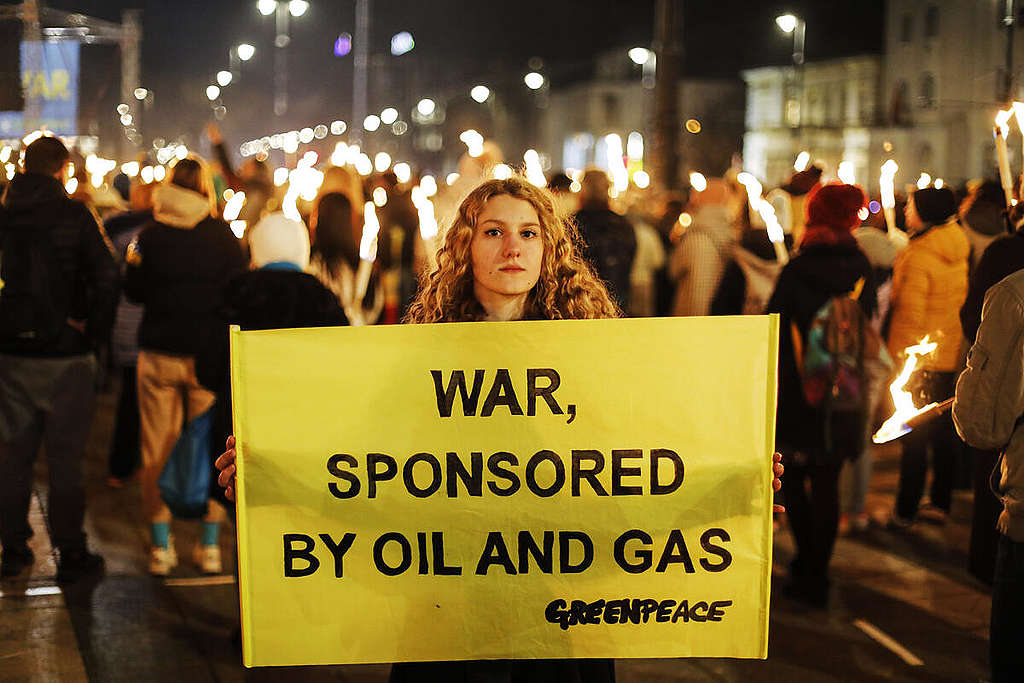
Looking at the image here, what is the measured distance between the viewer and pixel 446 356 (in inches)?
120

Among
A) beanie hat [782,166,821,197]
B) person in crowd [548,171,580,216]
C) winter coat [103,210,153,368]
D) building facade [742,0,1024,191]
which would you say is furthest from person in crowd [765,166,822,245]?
building facade [742,0,1024,191]

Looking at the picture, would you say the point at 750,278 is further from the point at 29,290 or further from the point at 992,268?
the point at 29,290

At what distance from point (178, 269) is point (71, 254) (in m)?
0.59

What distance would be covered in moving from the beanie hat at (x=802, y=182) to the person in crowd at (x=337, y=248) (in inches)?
121

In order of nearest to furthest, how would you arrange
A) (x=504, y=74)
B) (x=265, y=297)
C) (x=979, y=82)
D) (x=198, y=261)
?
(x=265, y=297)
(x=198, y=261)
(x=979, y=82)
(x=504, y=74)

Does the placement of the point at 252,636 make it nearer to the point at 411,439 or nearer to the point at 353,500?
the point at 353,500

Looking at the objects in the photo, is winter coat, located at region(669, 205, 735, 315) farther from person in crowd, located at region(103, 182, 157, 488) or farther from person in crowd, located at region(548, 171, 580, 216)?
person in crowd, located at region(103, 182, 157, 488)

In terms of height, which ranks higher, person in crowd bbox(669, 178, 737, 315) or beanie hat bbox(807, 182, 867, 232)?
beanie hat bbox(807, 182, 867, 232)

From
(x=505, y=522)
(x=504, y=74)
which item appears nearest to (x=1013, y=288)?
(x=505, y=522)

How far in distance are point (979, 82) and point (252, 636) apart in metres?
52.9

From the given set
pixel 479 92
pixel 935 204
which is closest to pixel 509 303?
pixel 935 204

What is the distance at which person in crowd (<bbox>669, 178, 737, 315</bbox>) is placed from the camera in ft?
29.0

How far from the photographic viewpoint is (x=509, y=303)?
11.3ft

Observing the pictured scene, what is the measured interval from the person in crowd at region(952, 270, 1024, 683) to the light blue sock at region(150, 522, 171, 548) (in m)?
4.28
